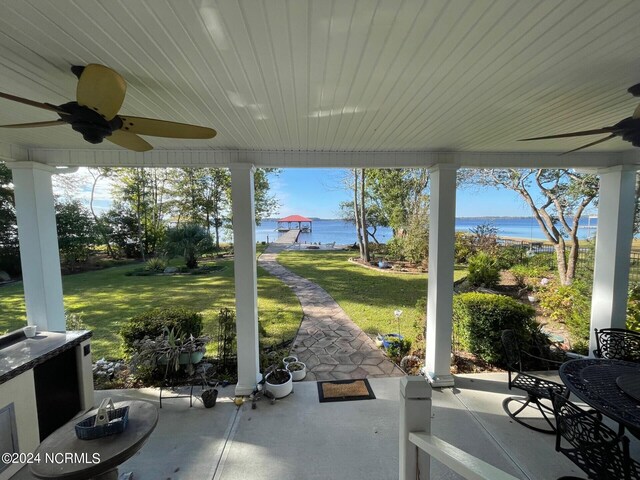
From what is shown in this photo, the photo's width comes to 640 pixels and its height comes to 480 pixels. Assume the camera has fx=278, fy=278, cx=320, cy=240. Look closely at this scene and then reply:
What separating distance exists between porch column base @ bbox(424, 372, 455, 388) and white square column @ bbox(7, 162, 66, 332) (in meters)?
5.02

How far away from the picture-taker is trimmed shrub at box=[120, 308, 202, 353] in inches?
158

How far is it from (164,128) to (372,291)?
25.0 feet

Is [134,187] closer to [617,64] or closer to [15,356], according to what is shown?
[15,356]

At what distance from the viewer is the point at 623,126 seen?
71.2 inches

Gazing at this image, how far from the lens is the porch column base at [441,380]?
378 cm

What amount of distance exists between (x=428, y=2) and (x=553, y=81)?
1304mm

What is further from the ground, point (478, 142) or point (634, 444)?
point (478, 142)

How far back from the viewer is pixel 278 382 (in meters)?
3.63

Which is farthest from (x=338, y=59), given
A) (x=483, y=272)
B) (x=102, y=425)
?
(x=483, y=272)

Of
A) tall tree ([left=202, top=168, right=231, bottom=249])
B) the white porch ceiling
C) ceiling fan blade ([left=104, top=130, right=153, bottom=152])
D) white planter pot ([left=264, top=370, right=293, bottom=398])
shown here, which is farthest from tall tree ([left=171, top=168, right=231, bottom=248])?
ceiling fan blade ([left=104, top=130, right=153, bottom=152])

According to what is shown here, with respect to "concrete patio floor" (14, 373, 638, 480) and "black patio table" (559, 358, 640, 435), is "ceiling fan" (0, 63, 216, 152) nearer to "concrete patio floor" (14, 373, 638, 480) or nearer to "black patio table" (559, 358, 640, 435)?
"concrete patio floor" (14, 373, 638, 480)

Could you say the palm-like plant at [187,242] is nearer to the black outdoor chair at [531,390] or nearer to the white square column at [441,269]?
the white square column at [441,269]

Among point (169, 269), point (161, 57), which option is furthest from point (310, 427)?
point (169, 269)

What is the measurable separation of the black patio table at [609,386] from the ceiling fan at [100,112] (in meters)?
3.53
